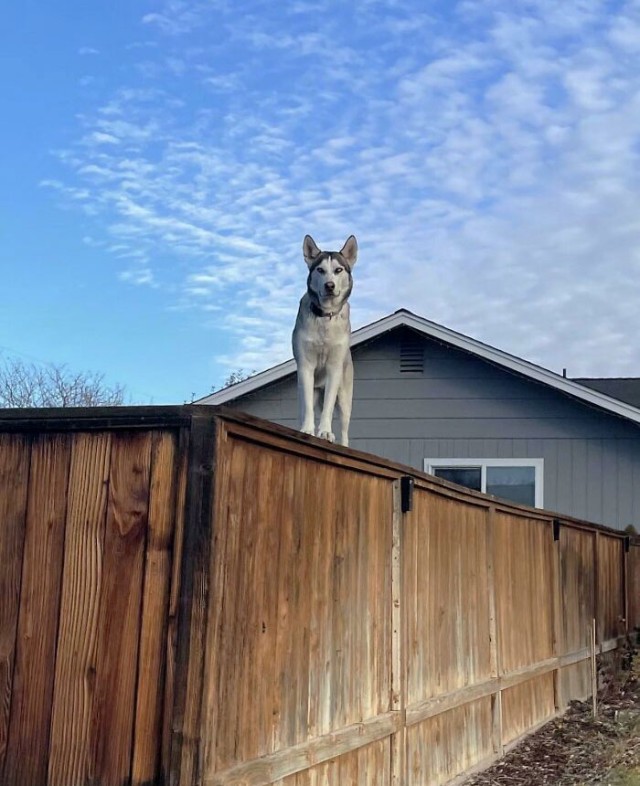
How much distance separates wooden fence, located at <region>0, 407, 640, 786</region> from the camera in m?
3.47

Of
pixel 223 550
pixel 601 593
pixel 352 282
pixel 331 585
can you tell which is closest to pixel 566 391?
pixel 601 593

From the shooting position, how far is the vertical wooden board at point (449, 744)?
Result: 5992mm

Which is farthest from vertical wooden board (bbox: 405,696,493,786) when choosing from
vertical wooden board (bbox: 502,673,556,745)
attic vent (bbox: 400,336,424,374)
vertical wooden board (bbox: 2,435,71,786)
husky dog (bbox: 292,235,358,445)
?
attic vent (bbox: 400,336,424,374)

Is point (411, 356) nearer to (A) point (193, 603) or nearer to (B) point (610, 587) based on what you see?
(B) point (610, 587)

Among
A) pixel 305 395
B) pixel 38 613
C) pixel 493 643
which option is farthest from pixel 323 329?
pixel 493 643

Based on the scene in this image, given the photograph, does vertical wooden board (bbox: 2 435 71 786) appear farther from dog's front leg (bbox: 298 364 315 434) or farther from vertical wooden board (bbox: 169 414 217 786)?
dog's front leg (bbox: 298 364 315 434)

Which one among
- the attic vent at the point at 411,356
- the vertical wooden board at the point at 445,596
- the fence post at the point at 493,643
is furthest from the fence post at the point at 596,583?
the vertical wooden board at the point at 445,596

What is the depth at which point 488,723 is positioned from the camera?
757 centimetres

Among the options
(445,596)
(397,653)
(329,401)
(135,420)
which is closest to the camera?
(135,420)

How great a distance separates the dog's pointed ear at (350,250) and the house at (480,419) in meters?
7.16

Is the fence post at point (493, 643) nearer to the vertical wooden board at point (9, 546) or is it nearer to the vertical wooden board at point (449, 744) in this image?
the vertical wooden board at point (449, 744)

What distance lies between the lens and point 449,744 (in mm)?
6672

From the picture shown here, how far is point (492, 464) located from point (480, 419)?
2.00 feet

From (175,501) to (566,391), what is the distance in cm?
988
